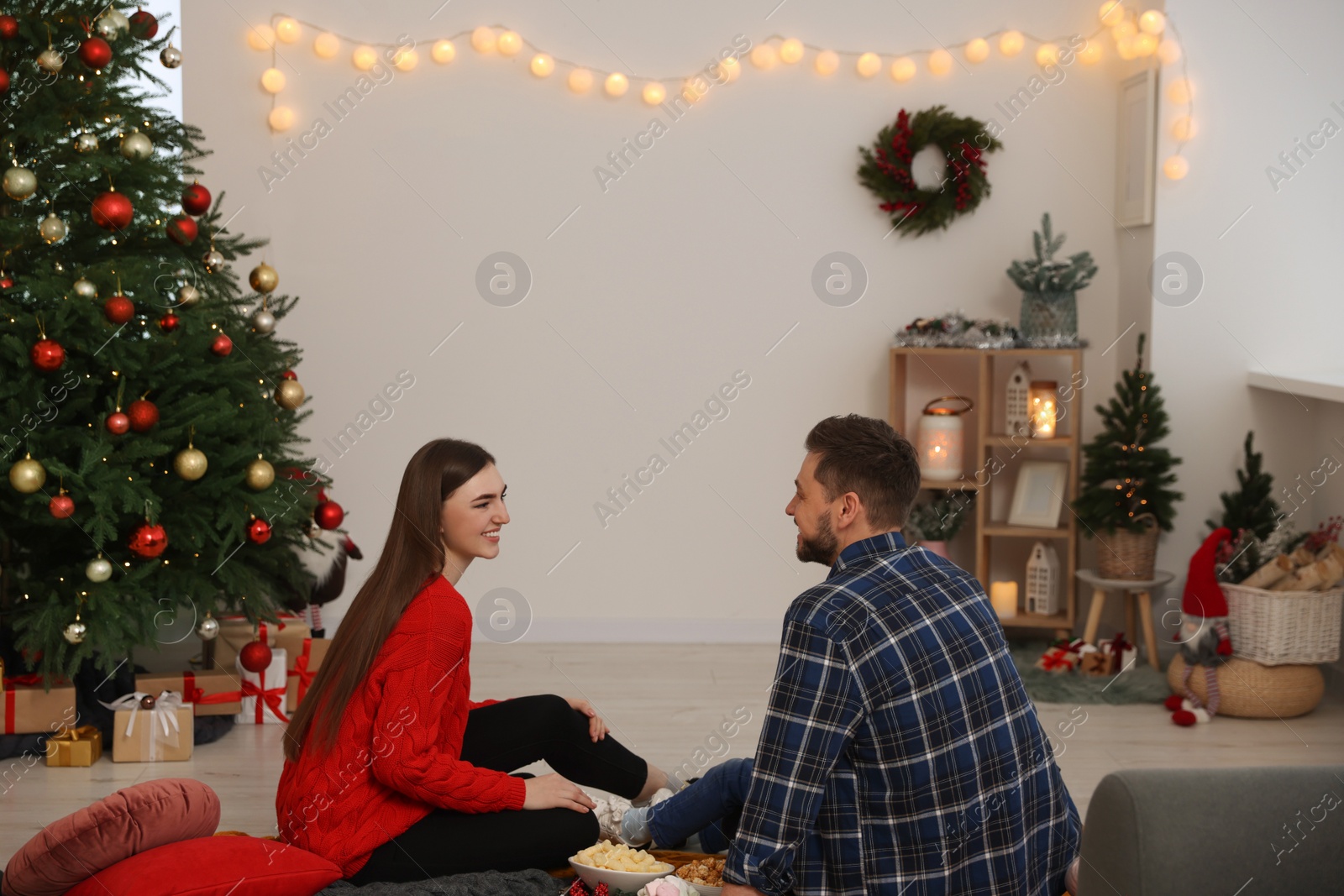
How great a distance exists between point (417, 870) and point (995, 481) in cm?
287

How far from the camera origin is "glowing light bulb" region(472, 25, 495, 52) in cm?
425

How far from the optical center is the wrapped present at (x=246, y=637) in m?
3.47

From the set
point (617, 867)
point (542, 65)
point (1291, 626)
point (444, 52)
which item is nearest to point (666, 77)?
point (542, 65)

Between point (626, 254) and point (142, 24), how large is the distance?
176 cm

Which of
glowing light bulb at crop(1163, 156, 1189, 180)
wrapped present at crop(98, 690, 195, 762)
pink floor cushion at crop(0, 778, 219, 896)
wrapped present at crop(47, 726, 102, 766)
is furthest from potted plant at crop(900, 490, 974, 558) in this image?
pink floor cushion at crop(0, 778, 219, 896)

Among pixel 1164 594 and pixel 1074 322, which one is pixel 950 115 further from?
pixel 1164 594

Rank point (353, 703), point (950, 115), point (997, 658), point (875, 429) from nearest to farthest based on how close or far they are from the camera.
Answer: point (997, 658) → point (875, 429) → point (353, 703) → point (950, 115)

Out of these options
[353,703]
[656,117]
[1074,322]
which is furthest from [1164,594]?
[353,703]

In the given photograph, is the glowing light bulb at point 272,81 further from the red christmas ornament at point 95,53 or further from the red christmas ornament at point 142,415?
the red christmas ornament at point 142,415

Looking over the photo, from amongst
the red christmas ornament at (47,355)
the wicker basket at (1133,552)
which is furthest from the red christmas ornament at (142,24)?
the wicker basket at (1133,552)

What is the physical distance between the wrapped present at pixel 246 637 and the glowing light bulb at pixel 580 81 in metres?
2.09

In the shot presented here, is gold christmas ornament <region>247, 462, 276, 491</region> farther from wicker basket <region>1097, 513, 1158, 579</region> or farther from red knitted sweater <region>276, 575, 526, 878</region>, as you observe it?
wicker basket <region>1097, 513, 1158, 579</region>

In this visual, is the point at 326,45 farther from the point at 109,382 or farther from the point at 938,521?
the point at 938,521

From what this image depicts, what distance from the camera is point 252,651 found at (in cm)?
327
